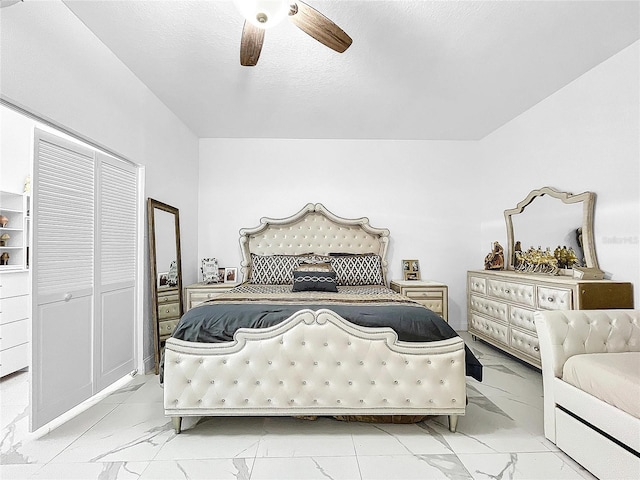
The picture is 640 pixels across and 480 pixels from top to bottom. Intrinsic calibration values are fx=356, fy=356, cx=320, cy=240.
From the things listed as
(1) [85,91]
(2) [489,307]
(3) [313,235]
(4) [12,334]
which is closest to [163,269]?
(4) [12,334]

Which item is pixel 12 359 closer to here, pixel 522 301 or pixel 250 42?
Result: pixel 250 42

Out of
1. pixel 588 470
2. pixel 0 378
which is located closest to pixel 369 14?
pixel 588 470

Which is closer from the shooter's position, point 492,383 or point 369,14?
point 369,14

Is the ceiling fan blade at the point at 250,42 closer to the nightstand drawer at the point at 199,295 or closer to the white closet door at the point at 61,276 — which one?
the white closet door at the point at 61,276

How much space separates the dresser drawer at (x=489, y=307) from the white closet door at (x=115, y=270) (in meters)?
3.69

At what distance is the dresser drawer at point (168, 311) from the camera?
363cm

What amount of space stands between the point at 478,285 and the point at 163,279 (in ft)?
11.7

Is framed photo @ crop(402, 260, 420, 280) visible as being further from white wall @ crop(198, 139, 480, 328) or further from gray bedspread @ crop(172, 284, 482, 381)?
gray bedspread @ crop(172, 284, 482, 381)

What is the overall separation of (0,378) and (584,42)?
5626 mm

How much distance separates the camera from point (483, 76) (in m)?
3.16

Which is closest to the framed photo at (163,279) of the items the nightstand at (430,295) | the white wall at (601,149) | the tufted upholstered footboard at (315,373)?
the tufted upholstered footboard at (315,373)

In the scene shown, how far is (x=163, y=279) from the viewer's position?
12.2ft

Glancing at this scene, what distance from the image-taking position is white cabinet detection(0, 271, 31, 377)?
10.5 ft

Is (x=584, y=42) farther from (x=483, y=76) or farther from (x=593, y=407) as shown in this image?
(x=593, y=407)
